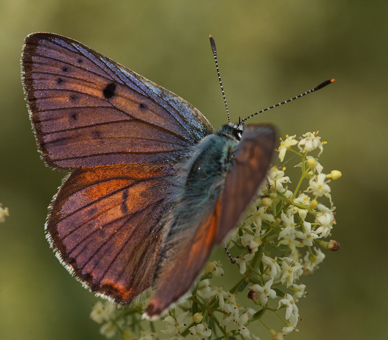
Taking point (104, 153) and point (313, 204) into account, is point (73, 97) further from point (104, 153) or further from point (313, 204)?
point (313, 204)

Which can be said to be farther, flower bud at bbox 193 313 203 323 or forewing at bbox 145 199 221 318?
flower bud at bbox 193 313 203 323

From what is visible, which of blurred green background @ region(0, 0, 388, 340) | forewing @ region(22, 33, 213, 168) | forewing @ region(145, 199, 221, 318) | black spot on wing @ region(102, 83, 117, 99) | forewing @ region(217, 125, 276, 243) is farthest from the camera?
blurred green background @ region(0, 0, 388, 340)

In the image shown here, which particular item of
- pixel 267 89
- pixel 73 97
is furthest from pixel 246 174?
pixel 267 89

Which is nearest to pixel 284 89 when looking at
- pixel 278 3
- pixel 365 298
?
pixel 278 3

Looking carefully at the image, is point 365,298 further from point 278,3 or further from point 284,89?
point 278,3

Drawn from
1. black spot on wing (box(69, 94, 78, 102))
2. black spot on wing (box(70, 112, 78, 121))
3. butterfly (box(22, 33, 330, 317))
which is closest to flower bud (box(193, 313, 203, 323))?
butterfly (box(22, 33, 330, 317))

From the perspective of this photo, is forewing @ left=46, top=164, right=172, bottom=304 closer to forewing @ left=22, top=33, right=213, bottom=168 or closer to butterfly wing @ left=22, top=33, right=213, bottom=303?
butterfly wing @ left=22, top=33, right=213, bottom=303

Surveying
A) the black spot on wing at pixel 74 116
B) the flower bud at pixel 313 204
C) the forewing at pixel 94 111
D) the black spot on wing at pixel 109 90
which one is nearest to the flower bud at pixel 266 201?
the flower bud at pixel 313 204
